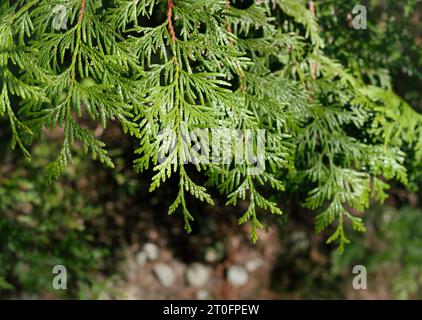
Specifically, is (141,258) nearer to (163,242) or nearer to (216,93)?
(163,242)

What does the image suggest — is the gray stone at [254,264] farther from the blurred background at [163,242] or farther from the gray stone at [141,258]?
the gray stone at [141,258]

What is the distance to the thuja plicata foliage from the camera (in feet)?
5.02

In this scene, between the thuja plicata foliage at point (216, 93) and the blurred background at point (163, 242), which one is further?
the blurred background at point (163, 242)

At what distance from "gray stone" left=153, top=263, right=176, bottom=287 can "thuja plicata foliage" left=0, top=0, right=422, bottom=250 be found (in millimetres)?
2003

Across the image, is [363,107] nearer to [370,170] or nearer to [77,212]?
[370,170]

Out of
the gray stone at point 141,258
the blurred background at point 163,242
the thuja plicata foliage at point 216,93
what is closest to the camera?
the thuja plicata foliage at point 216,93

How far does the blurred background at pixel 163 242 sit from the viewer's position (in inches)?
122

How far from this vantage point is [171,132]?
151 cm

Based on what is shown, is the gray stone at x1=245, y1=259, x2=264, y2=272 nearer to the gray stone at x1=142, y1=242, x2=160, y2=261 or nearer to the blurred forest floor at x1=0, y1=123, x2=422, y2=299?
the blurred forest floor at x1=0, y1=123, x2=422, y2=299

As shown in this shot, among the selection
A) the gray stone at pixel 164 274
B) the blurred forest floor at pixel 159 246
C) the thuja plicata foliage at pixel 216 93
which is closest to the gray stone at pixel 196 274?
the blurred forest floor at pixel 159 246

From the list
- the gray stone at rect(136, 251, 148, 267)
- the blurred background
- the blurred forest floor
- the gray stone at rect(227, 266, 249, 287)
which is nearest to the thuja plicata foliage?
the blurred background

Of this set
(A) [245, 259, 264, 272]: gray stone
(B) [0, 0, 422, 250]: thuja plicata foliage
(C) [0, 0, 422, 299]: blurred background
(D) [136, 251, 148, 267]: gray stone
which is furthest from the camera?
(A) [245, 259, 264, 272]: gray stone
